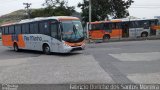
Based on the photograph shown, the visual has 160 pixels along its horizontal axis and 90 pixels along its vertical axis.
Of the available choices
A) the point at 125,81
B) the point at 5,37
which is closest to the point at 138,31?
the point at 5,37

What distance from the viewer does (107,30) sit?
153ft

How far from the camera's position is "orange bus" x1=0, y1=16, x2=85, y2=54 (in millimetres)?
22406

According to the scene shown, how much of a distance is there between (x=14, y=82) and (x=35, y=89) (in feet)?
5.84

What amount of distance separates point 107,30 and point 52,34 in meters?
24.3


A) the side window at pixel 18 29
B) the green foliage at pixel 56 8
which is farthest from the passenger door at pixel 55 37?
the green foliage at pixel 56 8

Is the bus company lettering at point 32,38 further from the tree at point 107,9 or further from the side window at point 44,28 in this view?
the tree at point 107,9

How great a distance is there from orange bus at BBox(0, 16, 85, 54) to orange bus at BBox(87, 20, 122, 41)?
20.0m

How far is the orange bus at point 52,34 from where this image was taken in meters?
22.4

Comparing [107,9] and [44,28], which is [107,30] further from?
[44,28]

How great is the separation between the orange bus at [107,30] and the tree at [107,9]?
13.6 meters

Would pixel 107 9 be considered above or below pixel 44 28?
above

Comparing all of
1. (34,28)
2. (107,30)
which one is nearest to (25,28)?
(34,28)

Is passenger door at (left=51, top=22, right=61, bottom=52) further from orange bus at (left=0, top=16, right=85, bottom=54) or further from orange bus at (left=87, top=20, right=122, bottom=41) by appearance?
orange bus at (left=87, top=20, right=122, bottom=41)

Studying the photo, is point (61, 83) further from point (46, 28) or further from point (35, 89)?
point (46, 28)
